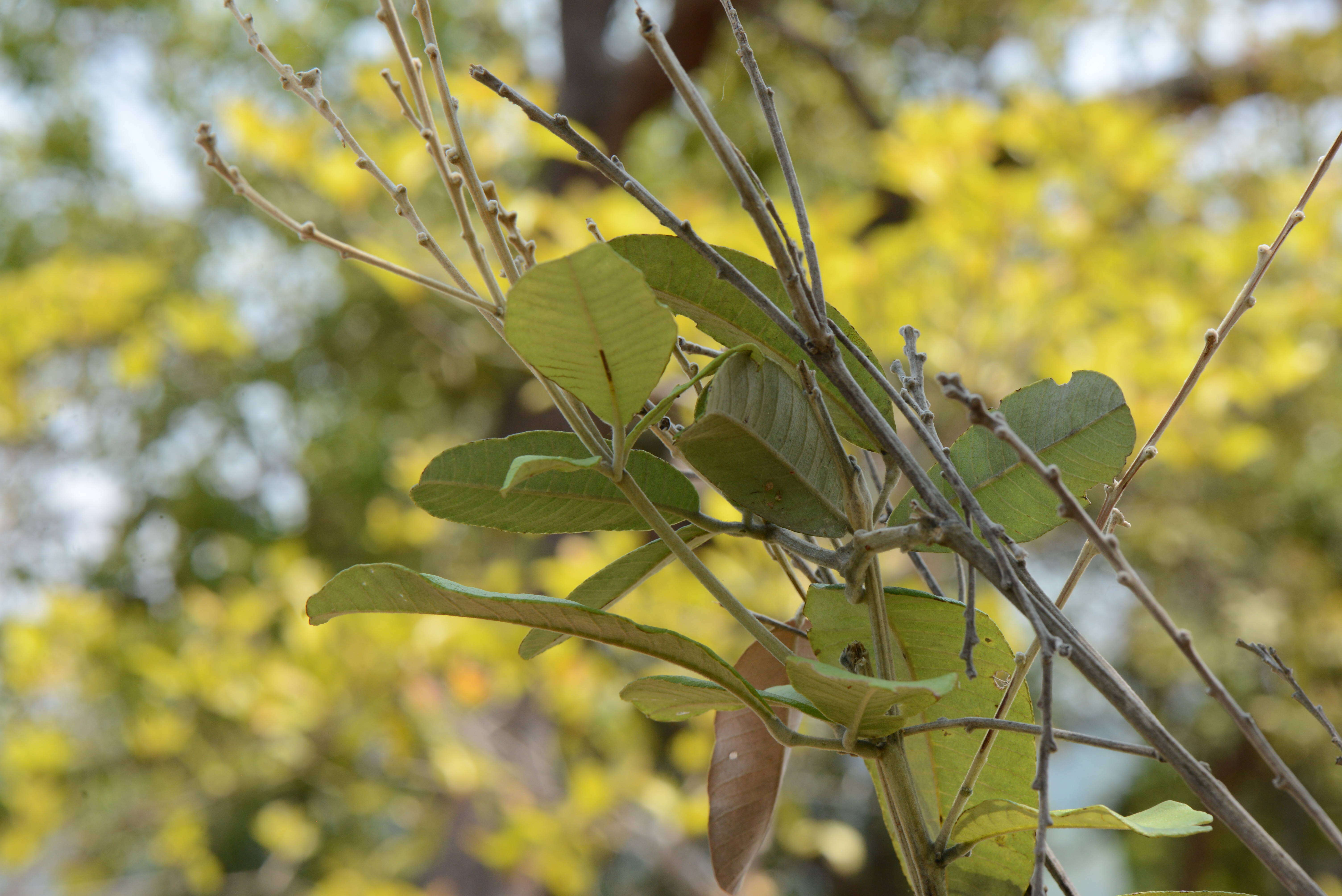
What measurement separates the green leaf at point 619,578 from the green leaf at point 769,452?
0.03m

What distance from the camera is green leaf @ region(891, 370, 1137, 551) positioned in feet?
0.75

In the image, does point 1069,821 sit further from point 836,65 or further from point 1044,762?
point 836,65

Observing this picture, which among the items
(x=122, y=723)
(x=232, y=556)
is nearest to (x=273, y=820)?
(x=122, y=723)

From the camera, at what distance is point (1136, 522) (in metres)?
1.78

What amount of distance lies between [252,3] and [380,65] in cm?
56

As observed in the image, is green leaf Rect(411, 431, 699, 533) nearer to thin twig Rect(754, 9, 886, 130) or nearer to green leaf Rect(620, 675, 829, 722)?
green leaf Rect(620, 675, 829, 722)

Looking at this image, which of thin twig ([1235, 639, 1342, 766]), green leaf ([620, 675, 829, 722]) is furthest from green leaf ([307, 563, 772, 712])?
thin twig ([1235, 639, 1342, 766])

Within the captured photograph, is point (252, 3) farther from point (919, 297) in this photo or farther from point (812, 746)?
point (812, 746)

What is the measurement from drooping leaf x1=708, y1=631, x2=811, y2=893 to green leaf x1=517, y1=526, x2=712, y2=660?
43 mm

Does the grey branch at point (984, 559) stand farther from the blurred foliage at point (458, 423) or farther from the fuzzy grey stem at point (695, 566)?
the blurred foliage at point (458, 423)

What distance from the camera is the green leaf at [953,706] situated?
226mm

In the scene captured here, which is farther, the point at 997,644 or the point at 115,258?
the point at 115,258

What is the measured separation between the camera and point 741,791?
267 millimetres

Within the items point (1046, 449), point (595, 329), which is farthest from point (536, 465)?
point (1046, 449)
